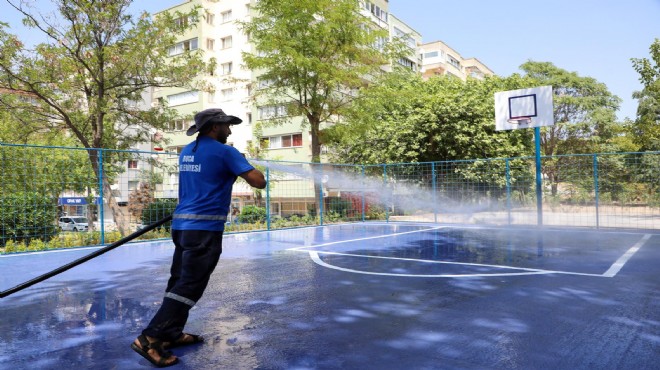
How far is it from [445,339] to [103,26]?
13.5 meters

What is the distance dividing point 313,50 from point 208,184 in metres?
13.5

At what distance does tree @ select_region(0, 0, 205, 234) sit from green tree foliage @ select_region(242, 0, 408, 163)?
2560 millimetres

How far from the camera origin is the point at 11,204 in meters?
11.4

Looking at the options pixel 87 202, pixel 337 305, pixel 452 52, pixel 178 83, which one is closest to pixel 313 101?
pixel 178 83

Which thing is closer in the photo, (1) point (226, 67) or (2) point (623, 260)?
(2) point (623, 260)

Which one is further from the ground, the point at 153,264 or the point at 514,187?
the point at 514,187

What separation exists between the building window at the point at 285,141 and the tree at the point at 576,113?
63.7 ft

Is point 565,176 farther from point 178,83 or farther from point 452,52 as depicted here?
point 452,52

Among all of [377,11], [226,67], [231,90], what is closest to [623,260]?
[231,90]

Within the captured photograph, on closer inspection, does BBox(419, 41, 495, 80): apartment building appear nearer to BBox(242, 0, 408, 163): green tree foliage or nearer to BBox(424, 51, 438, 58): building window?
BBox(424, 51, 438, 58): building window

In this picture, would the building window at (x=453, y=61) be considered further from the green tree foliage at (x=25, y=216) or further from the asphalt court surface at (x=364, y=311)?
the asphalt court surface at (x=364, y=311)

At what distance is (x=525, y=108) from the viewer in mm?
14492

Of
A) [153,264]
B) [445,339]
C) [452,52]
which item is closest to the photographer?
[445,339]

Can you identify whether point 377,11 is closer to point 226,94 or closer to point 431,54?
point 431,54
